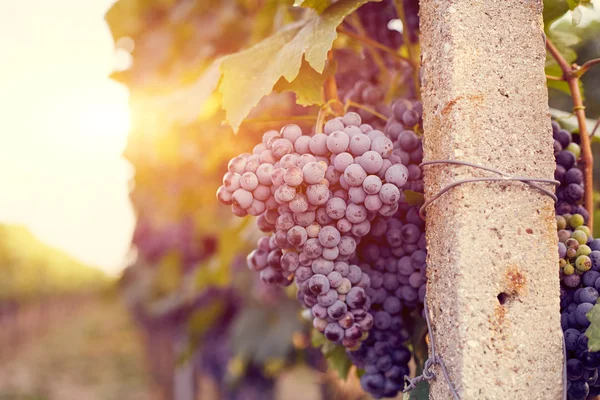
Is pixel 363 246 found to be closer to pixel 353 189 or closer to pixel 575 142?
pixel 353 189

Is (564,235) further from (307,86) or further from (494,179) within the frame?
(307,86)

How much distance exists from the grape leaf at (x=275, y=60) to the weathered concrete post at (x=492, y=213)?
220mm

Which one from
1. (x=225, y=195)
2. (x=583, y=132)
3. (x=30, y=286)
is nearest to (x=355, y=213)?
(x=225, y=195)

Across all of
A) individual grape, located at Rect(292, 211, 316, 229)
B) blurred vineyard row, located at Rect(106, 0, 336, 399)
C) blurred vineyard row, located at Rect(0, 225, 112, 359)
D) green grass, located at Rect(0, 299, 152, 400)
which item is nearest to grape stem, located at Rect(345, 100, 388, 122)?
individual grape, located at Rect(292, 211, 316, 229)

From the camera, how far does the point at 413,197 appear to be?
3.23 ft

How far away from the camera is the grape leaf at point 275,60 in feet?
3.25

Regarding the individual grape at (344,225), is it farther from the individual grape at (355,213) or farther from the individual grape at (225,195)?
the individual grape at (225,195)

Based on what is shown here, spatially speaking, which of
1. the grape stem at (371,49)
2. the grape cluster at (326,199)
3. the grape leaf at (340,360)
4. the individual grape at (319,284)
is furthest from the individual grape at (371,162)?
the grape stem at (371,49)

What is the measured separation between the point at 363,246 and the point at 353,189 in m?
0.20

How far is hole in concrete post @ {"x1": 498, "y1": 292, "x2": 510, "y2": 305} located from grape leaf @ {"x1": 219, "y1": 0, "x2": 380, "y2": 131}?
19.8 inches

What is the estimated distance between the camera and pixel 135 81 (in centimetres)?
349

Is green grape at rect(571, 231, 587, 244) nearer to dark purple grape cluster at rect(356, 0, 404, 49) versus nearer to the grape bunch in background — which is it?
the grape bunch in background

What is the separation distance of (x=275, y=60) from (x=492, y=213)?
0.54 meters

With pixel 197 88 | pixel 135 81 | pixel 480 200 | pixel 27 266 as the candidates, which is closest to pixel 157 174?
pixel 135 81
